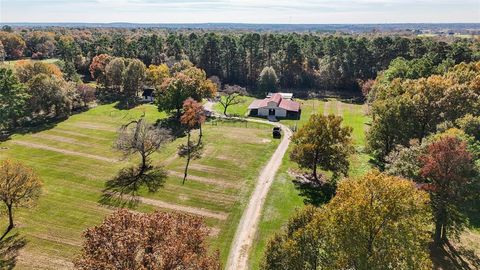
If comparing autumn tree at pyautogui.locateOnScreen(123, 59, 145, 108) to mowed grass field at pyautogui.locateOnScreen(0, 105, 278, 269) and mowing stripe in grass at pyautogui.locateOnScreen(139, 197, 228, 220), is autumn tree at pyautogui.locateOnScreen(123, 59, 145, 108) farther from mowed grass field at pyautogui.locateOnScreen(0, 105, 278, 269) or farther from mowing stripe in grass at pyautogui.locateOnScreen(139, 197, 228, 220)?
mowing stripe in grass at pyautogui.locateOnScreen(139, 197, 228, 220)

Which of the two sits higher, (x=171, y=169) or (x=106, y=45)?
(x=106, y=45)

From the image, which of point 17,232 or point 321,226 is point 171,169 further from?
point 321,226

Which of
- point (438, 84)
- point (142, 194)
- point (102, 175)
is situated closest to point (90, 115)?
point (102, 175)

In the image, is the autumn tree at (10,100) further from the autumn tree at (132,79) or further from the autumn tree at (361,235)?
the autumn tree at (361,235)

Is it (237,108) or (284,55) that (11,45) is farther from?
(237,108)

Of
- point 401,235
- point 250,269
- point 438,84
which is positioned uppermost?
point 438,84

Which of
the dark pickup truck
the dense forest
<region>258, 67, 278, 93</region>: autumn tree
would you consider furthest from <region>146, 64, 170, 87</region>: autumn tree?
the dark pickup truck
